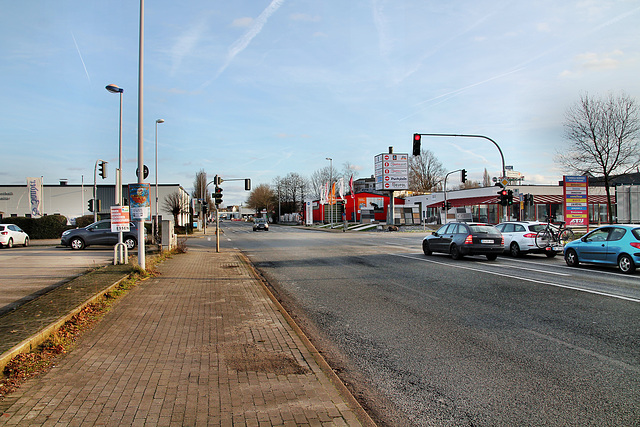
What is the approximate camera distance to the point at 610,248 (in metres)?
13.6

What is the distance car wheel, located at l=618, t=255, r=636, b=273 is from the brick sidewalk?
11.3 metres

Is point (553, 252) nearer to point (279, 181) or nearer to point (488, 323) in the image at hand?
point (488, 323)

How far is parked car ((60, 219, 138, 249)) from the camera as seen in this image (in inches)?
947

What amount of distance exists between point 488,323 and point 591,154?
2949 centimetres

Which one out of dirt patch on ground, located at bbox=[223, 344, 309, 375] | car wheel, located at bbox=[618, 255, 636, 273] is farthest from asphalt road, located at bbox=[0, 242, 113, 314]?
car wheel, located at bbox=[618, 255, 636, 273]

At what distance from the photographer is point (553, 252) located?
741 inches

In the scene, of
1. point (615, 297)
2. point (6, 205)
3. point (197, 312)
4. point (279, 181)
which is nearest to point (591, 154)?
point (615, 297)

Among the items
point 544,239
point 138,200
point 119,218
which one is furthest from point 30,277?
point 544,239

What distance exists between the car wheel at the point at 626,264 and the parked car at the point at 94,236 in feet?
71.9

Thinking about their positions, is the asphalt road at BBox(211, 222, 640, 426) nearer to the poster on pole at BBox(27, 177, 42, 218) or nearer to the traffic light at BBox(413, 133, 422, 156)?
the traffic light at BBox(413, 133, 422, 156)

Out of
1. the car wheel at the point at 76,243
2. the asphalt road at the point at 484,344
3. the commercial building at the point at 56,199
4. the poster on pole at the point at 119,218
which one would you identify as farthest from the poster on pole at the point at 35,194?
the asphalt road at the point at 484,344

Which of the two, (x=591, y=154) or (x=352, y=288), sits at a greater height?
(x=591, y=154)

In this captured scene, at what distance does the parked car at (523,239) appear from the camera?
1859 cm

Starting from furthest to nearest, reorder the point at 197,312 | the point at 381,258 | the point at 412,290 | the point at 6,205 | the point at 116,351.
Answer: the point at 6,205 → the point at 381,258 → the point at 412,290 → the point at 197,312 → the point at 116,351
